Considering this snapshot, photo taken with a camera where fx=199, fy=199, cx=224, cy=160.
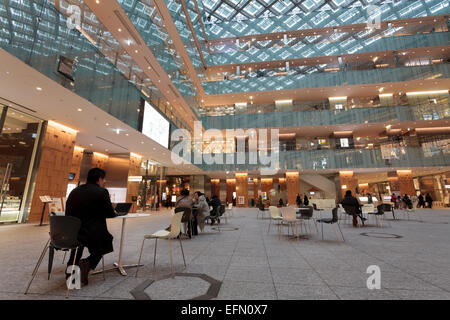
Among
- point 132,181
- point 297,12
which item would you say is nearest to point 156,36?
point 132,181

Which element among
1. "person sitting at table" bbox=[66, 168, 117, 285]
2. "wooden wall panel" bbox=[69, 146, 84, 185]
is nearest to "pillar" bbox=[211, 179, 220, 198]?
"wooden wall panel" bbox=[69, 146, 84, 185]

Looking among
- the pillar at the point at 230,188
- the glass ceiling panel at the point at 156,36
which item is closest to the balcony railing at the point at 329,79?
the glass ceiling panel at the point at 156,36

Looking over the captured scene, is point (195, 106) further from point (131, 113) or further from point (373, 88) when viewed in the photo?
point (373, 88)

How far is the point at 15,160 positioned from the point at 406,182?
28.2 m

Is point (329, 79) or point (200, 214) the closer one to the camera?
point (200, 214)

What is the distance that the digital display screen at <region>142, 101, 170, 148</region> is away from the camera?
10938 millimetres

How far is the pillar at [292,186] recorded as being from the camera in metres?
20.4

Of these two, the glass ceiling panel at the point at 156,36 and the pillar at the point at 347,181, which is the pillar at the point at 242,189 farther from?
the glass ceiling panel at the point at 156,36

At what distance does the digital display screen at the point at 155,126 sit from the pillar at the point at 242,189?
1080 cm

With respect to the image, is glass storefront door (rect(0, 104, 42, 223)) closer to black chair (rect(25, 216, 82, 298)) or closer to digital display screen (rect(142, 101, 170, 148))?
digital display screen (rect(142, 101, 170, 148))

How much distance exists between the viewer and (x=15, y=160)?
8.12 m

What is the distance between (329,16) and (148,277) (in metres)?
25.8

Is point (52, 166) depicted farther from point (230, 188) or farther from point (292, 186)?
point (292, 186)

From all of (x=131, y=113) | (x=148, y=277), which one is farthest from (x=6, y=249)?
(x=131, y=113)
